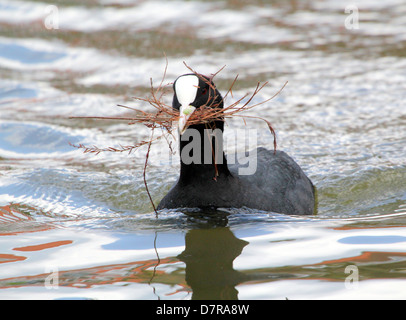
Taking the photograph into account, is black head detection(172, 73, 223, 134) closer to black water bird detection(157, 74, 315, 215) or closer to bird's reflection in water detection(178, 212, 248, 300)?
black water bird detection(157, 74, 315, 215)

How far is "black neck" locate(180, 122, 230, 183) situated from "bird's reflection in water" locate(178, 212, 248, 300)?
0.34 m

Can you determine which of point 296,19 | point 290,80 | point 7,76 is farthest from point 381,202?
point 296,19

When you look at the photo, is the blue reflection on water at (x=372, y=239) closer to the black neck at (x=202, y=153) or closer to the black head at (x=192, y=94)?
the black neck at (x=202, y=153)

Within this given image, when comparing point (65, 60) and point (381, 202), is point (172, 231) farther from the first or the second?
point (65, 60)

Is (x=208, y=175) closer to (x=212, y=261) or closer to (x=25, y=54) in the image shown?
(x=212, y=261)

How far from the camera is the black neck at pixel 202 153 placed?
4.04 meters

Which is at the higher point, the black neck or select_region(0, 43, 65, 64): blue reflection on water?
select_region(0, 43, 65, 64): blue reflection on water

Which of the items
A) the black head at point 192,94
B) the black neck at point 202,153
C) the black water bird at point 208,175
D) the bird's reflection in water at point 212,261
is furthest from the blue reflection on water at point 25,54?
the bird's reflection in water at point 212,261

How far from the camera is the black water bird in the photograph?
152 inches

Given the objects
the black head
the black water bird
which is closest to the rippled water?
the black water bird

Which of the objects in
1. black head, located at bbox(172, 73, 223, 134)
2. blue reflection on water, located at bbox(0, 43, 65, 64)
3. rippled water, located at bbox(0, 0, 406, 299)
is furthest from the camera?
blue reflection on water, located at bbox(0, 43, 65, 64)

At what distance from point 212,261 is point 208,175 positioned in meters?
0.87

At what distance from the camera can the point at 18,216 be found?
4.61 meters
